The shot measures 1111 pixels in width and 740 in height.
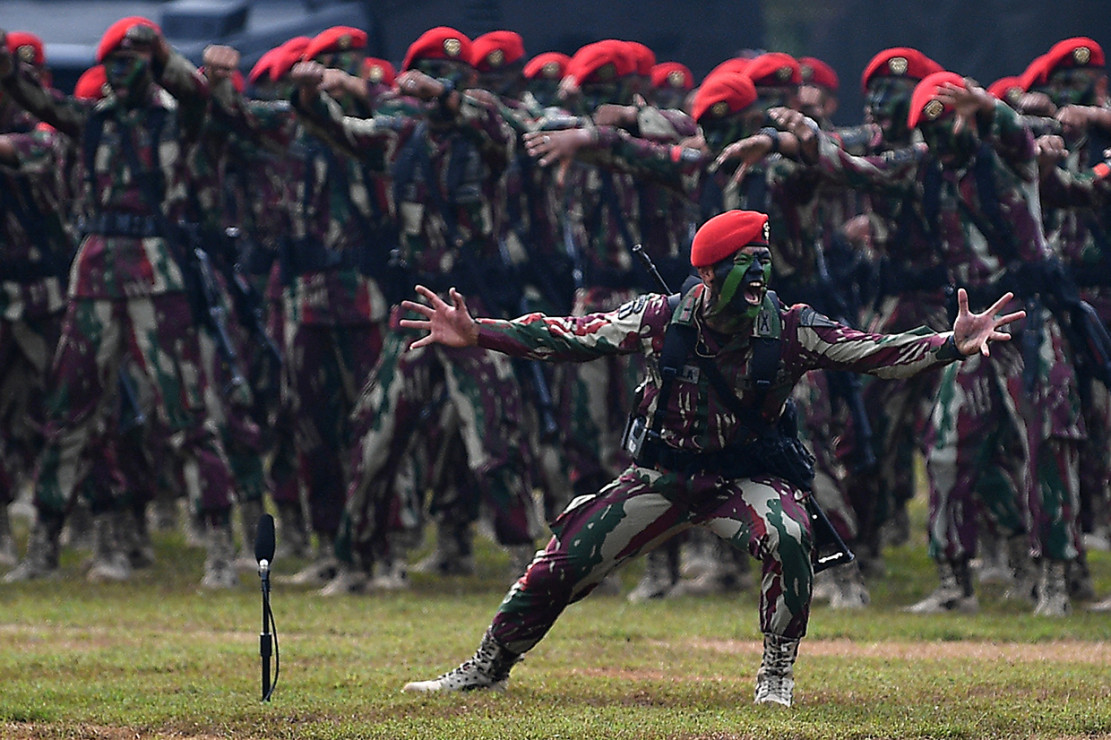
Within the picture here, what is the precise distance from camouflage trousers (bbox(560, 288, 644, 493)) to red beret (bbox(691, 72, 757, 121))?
130cm

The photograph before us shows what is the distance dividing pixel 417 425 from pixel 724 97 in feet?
7.76

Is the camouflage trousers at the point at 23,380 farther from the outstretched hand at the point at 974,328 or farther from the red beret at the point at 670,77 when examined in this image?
the outstretched hand at the point at 974,328

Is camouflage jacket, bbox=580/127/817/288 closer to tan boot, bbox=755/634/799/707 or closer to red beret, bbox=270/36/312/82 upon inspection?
red beret, bbox=270/36/312/82

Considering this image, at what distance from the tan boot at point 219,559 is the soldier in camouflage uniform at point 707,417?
4188 millimetres

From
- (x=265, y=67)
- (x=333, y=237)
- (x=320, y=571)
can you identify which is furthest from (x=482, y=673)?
(x=265, y=67)

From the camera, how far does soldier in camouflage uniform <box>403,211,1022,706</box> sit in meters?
8.84

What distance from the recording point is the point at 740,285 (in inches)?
348

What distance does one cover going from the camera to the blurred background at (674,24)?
23500mm

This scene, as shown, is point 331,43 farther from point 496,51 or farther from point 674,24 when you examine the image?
point 674,24

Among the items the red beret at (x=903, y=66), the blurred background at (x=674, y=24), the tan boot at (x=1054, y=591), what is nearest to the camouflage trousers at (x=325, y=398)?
the red beret at (x=903, y=66)

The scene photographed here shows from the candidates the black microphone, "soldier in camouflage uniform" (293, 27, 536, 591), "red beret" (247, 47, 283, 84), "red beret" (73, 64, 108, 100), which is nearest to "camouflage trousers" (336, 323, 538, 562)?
"soldier in camouflage uniform" (293, 27, 536, 591)

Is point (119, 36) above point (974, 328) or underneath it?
above

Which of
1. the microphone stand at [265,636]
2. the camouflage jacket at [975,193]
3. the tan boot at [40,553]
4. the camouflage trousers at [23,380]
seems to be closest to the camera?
the microphone stand at [265,636]

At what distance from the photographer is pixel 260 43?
23250 millimetres
